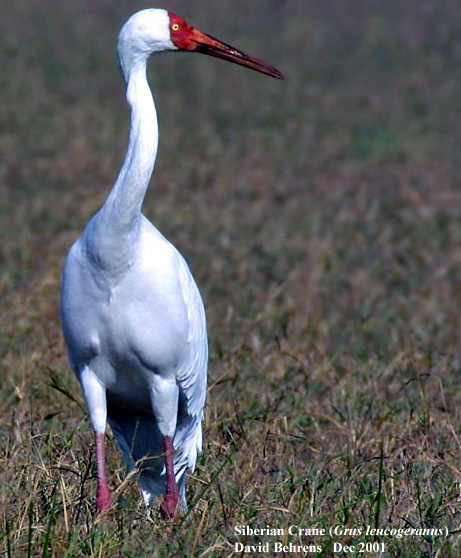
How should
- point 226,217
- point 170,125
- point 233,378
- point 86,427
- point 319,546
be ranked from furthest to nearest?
1. point 170,125
2. point 226,217
3. point 233,378
4. point 86,427
5. point 319,546

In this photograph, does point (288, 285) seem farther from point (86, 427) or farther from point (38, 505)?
point (38, 505)

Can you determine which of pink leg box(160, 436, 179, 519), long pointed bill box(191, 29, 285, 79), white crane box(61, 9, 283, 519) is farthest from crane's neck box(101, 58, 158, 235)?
pink leg box(160, 436, 179, 519)

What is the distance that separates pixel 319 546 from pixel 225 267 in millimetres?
5266

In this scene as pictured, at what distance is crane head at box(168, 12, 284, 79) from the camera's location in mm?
5023

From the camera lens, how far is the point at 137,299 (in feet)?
15.6

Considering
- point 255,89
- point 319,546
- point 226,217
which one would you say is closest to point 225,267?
point 226,217

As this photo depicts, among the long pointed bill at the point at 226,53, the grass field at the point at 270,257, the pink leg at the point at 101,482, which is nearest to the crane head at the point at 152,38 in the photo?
the long pointed bill at the point at 226,53

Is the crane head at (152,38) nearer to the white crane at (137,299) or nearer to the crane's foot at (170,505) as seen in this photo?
the white crane at (137,299)

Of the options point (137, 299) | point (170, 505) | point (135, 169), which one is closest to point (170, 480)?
point (170, 505)

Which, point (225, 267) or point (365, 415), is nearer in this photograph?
point (365, 415)

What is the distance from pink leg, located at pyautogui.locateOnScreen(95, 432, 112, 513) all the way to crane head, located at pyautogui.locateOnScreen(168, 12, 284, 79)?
168cm

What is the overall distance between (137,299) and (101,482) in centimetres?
76

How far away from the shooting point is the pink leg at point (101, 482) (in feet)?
15.6

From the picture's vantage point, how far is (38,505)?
4.68 m
